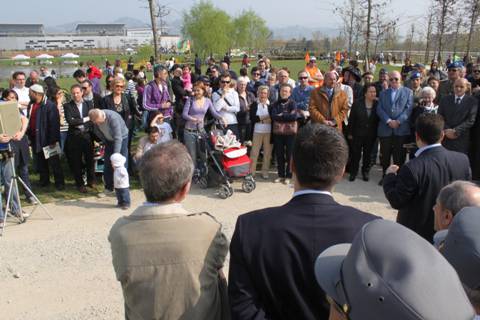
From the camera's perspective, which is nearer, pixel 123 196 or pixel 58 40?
pixel 123 196

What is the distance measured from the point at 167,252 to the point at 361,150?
682 cm

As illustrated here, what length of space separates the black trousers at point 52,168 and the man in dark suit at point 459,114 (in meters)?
6.91

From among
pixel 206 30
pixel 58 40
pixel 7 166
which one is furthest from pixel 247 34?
pixel 58 40

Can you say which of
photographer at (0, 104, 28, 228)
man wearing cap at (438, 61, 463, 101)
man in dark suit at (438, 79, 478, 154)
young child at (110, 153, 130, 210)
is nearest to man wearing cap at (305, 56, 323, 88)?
man wearing cap at (438, 61, 463, 101)

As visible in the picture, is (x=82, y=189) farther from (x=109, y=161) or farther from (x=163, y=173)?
(x=163, y=173)

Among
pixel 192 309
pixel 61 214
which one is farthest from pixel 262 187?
pixel 192 309

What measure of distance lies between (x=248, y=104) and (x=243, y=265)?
7.24 metres

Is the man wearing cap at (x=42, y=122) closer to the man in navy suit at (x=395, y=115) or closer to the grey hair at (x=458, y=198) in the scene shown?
the man in navy suit at (x=395, y=115)

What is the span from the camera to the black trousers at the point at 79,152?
7688mm

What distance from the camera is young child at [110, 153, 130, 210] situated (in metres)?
6.74

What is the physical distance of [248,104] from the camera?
8.97 metres

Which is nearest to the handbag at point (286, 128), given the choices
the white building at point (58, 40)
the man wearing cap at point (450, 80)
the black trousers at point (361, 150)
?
the black trousers at point (361, 150)

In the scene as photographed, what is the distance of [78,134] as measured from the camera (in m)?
7.66

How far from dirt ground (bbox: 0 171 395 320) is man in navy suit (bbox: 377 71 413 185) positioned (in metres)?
0.83
